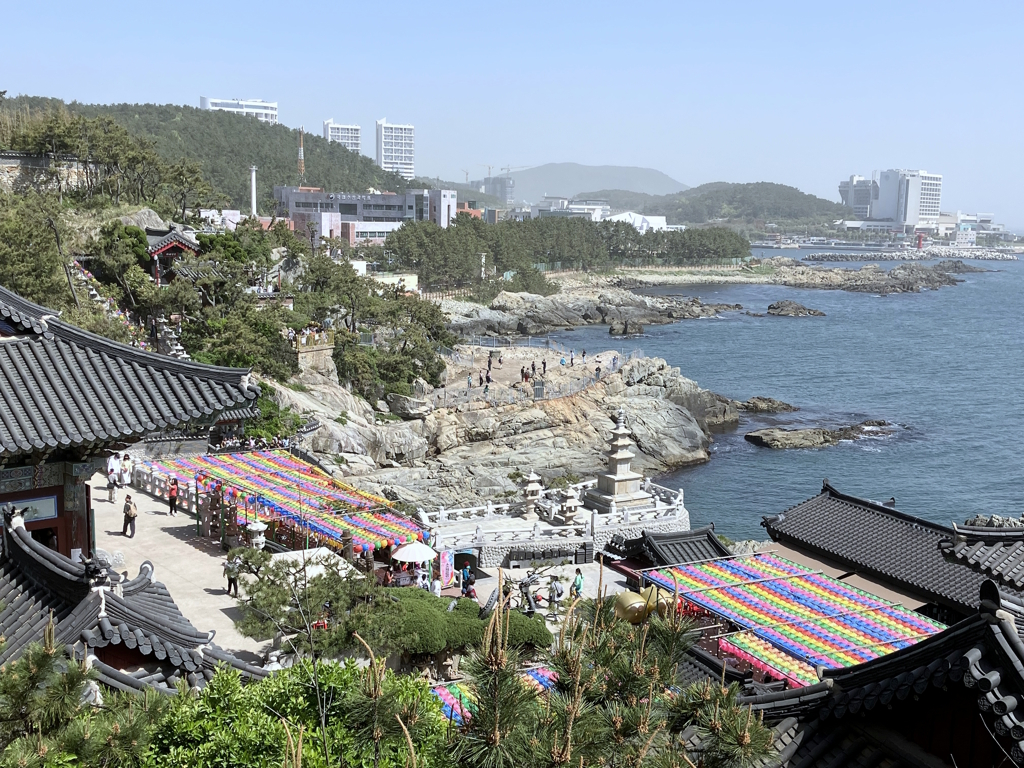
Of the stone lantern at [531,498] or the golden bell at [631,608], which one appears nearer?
the golden bell at [631,608]

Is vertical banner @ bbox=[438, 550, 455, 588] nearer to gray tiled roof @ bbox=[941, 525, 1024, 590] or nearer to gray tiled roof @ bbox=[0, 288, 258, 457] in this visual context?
gray tiled roof @ bbox=[0, 288, 258, 457]

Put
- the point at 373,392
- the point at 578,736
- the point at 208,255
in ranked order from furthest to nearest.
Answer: the point at 373,392
the point at 208,255
the point at 578,736

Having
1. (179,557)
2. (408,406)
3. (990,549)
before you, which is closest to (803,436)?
(408,406)

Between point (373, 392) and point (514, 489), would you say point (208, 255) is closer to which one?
point (373, 392)

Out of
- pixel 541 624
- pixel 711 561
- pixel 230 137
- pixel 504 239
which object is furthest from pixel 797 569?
pixel 230 137

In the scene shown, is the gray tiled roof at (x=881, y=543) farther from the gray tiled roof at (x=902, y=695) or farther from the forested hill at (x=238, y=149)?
the forested hill at (x=238, y=149)

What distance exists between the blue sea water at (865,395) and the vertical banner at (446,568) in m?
17.5

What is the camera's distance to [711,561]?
60.9ft

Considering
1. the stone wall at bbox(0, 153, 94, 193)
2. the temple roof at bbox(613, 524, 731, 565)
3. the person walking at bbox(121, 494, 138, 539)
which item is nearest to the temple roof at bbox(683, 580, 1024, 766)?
the temple roof at bbox(613, 524, 731, 565)

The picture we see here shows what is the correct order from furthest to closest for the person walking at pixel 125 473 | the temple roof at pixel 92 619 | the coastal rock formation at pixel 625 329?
1. the coastal rock formation at pixel 625 329
2. the person walking at pixel 125 473
3. the temple roof at pixel 92 619

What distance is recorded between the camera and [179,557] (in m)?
20.5

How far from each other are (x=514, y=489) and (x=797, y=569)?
22814 mm

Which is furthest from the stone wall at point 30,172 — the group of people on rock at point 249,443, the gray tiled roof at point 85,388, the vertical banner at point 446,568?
the gray tiled roof at point 85,388

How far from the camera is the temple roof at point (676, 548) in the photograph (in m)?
20.9
